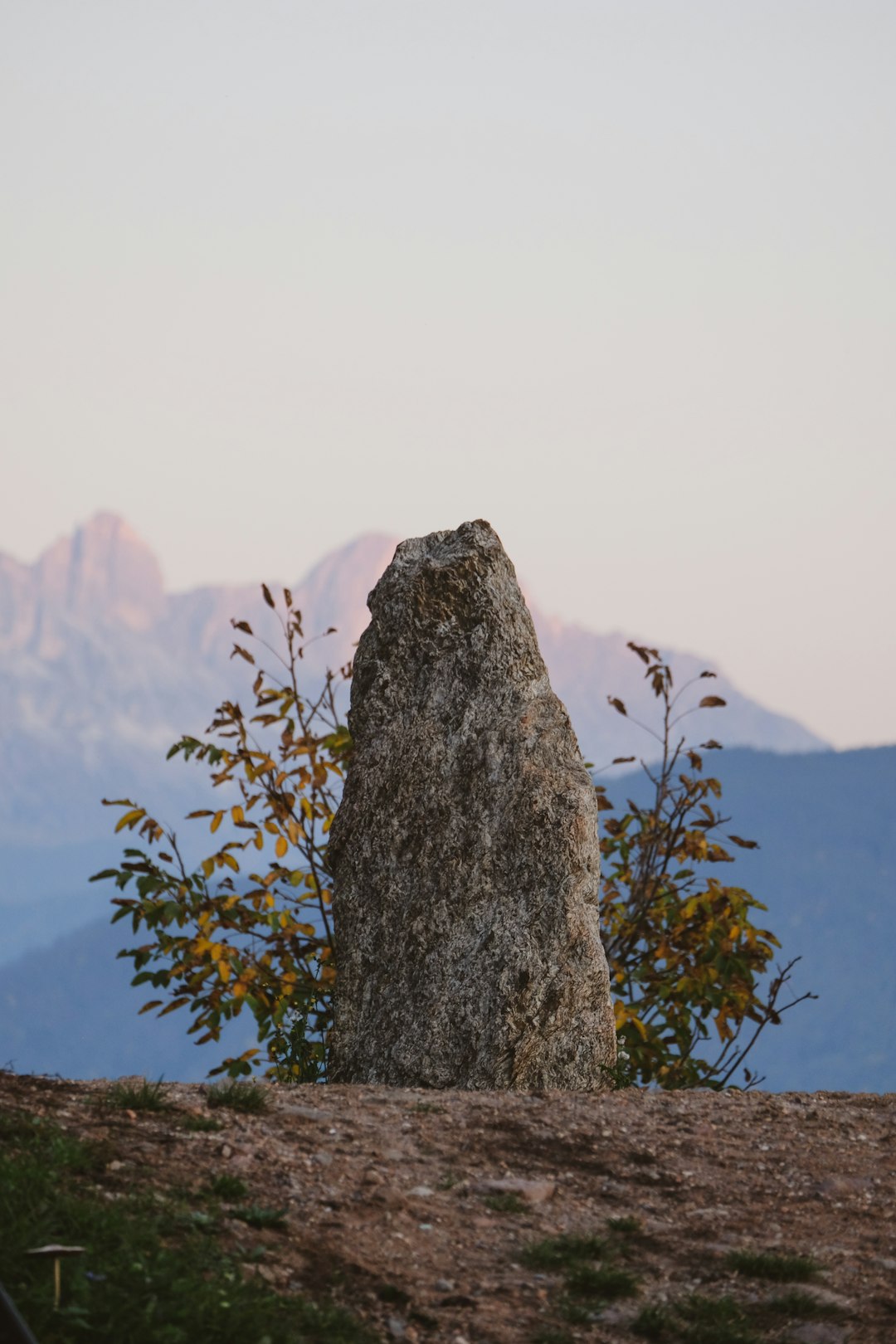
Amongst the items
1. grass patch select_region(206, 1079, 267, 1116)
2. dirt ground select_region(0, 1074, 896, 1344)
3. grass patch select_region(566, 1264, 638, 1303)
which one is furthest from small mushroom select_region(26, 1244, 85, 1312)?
grass patch select_region(206, 1079, 267, 1116)

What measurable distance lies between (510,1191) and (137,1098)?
1.88 metres

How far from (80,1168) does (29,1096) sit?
3.62ft

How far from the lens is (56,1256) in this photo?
173 inches

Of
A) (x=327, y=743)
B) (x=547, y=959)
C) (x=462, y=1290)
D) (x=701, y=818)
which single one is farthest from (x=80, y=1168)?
(x=701, y=818)

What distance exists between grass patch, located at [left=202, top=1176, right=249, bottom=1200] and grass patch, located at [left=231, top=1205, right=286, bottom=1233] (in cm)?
13

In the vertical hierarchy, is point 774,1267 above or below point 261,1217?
below

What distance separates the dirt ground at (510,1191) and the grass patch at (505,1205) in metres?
0.01

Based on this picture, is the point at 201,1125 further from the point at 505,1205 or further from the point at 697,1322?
the point at 697,1322

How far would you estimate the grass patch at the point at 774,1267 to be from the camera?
19.1 feet

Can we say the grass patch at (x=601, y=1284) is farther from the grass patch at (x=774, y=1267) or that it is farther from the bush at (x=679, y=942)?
the bush at (x=679, y=942)

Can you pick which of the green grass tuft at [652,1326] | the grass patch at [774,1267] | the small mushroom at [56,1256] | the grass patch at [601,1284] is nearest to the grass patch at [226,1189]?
the small mushroom at [56,1256]

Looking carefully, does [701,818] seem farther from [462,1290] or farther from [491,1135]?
[462,1290]

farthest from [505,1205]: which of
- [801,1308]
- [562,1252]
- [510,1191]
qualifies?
[801,1308]

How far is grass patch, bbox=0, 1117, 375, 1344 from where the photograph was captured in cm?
458
